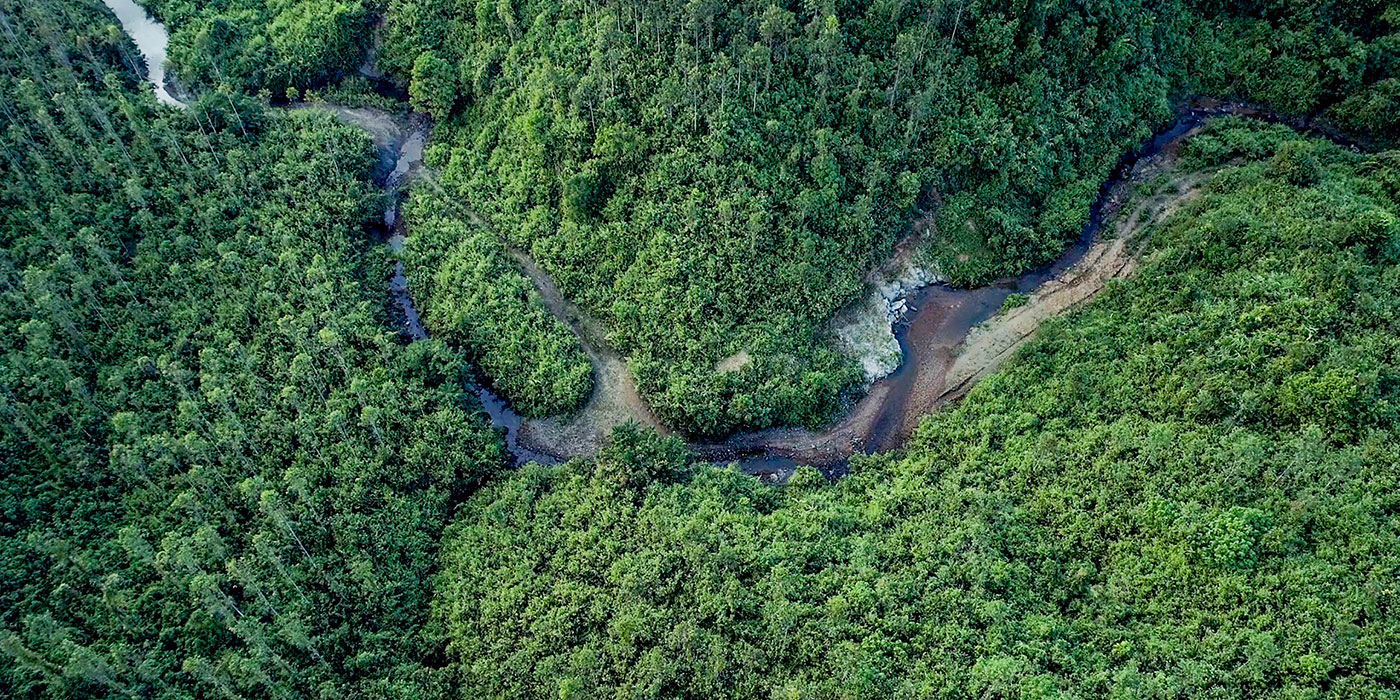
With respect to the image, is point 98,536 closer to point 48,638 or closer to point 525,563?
point 48,638

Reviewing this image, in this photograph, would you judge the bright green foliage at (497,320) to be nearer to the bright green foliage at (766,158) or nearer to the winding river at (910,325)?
the winding river at (910,325)

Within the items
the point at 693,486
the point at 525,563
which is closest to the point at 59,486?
the point at 525,563

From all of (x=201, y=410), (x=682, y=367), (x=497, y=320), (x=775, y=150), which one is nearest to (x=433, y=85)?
(x=497, y=320)

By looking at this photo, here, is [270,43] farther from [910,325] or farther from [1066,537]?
[1066,537]

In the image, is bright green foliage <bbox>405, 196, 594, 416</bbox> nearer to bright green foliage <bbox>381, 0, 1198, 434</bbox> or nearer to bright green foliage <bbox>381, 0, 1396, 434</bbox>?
bright green foliage <bbox>381, 0, 1198, 434</bbox>

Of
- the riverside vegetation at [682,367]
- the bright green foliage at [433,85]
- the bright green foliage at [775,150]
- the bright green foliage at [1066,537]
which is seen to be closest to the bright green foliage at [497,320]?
the riverside vegetation at [682,367]
